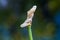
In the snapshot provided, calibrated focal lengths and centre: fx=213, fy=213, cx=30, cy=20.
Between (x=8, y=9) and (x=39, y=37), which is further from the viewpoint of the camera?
(x=8, y=9)

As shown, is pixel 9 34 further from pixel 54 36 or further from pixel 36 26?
pixel 54 36

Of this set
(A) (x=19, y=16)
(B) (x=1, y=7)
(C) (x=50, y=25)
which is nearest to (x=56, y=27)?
(C) (x=50, y=25)

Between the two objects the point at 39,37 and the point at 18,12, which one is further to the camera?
the point at 18,12

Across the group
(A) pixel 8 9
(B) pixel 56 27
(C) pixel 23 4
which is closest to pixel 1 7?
(A) pixel 8 9

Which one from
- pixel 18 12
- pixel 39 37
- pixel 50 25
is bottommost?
pixel 39 37

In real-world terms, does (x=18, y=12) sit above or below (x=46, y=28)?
above

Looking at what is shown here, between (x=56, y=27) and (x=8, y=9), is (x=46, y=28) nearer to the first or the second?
(x=56, y=27)
